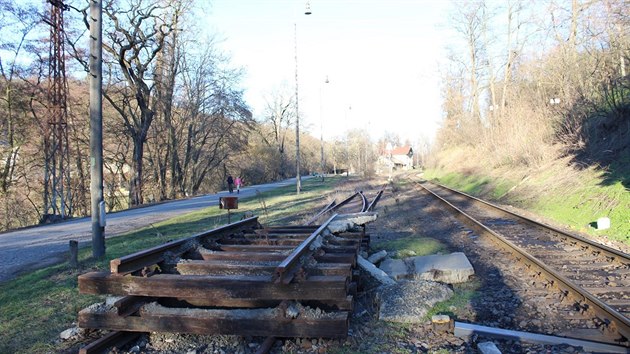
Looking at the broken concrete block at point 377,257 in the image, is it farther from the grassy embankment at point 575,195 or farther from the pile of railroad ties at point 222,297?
the grassy embankment at point 575,195

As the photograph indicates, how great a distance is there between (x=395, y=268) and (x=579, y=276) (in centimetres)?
263

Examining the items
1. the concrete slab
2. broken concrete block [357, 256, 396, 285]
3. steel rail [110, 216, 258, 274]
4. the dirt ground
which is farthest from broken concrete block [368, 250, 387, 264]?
steel rail [110, 216, 258, 274]

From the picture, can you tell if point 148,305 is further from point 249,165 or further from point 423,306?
point 249,165

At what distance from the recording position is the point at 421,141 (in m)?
130

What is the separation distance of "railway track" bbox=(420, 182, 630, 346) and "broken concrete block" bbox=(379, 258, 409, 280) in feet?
5.72

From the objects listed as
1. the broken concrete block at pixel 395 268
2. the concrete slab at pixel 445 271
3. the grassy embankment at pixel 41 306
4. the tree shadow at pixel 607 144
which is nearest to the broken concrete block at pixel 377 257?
the broken concrete block at pixel 395 268

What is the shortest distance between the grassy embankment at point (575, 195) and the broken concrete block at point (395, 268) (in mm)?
5342

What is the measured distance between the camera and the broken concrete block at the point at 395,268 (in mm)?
6828

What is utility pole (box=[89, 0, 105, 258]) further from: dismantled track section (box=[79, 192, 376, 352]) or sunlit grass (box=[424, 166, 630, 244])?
sunlit grass (box=[424, 166, 630, 244])

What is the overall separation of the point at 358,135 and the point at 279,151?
29704 mm

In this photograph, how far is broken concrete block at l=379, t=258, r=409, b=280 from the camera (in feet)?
22.4

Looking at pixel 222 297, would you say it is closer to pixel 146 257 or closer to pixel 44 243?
pixel 146 257

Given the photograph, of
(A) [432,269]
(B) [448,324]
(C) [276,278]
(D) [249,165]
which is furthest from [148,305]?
(D) [249,165]

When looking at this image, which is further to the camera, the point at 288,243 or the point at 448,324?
the point at 288,243
